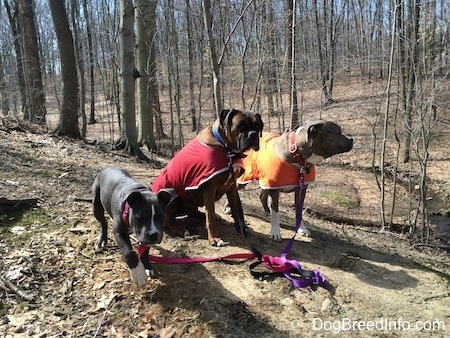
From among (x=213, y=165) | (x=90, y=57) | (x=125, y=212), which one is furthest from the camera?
(x=90, y=57)

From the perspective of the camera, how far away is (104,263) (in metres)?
4.08

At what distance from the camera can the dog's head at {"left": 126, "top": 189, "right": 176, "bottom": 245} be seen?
127 inches

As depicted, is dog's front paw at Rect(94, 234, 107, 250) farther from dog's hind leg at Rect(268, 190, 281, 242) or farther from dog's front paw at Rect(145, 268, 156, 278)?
dog's hind leg at Rect(268, 190, 281, 242)

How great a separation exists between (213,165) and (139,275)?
5.07ft

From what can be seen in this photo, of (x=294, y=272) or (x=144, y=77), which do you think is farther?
(x=144, y=77)

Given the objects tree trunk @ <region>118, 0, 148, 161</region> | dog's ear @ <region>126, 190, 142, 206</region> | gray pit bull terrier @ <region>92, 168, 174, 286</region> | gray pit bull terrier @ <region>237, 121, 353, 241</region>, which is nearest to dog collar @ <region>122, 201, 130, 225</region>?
gray pit bull terrier @ <region>92, 168, 174, 286</region>

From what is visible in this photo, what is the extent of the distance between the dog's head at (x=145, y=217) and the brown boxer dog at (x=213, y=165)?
1337 mm

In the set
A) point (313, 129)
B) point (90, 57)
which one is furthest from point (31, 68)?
point (313, 129)

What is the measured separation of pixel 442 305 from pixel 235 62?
1790 centimetres

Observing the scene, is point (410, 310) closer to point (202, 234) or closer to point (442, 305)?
point (442, 305)

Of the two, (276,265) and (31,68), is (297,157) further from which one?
(31,68)

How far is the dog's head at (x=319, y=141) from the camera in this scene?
16.3ft

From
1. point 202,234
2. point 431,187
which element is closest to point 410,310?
point 202,234

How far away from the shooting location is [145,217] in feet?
10.7
